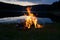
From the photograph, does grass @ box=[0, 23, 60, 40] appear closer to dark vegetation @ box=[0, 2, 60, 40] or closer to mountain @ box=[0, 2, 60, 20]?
dark vegetation @ box=[0, 2, 60, 40]

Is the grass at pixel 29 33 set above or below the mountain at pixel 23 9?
below

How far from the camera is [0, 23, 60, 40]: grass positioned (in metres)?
4.59

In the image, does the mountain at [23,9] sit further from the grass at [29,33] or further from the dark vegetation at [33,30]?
the grass at [29,33]

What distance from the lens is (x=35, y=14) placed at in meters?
5.63

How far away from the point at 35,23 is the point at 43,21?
39cm

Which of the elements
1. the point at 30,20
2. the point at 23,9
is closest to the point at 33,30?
the point at 30,20

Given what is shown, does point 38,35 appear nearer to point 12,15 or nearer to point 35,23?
point 35,23

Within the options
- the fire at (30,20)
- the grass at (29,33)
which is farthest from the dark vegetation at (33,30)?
the fire at (30,20)

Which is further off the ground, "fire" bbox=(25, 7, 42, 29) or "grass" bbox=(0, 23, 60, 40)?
"fire" bbox=(25, 7, 42, 29)

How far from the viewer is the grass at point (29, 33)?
4586 mm

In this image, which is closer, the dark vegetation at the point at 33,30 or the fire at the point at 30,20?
the dark vegetation at the point at 33,30

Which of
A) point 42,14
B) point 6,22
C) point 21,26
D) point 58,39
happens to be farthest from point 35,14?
point 58,39

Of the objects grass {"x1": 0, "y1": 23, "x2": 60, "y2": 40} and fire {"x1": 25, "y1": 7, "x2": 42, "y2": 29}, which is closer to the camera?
grass {"x1": 0, "y1": 23, "x2": 60, "y2": 40}

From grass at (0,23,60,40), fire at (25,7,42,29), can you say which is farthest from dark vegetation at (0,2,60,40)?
fire at (25,7,42,29)
